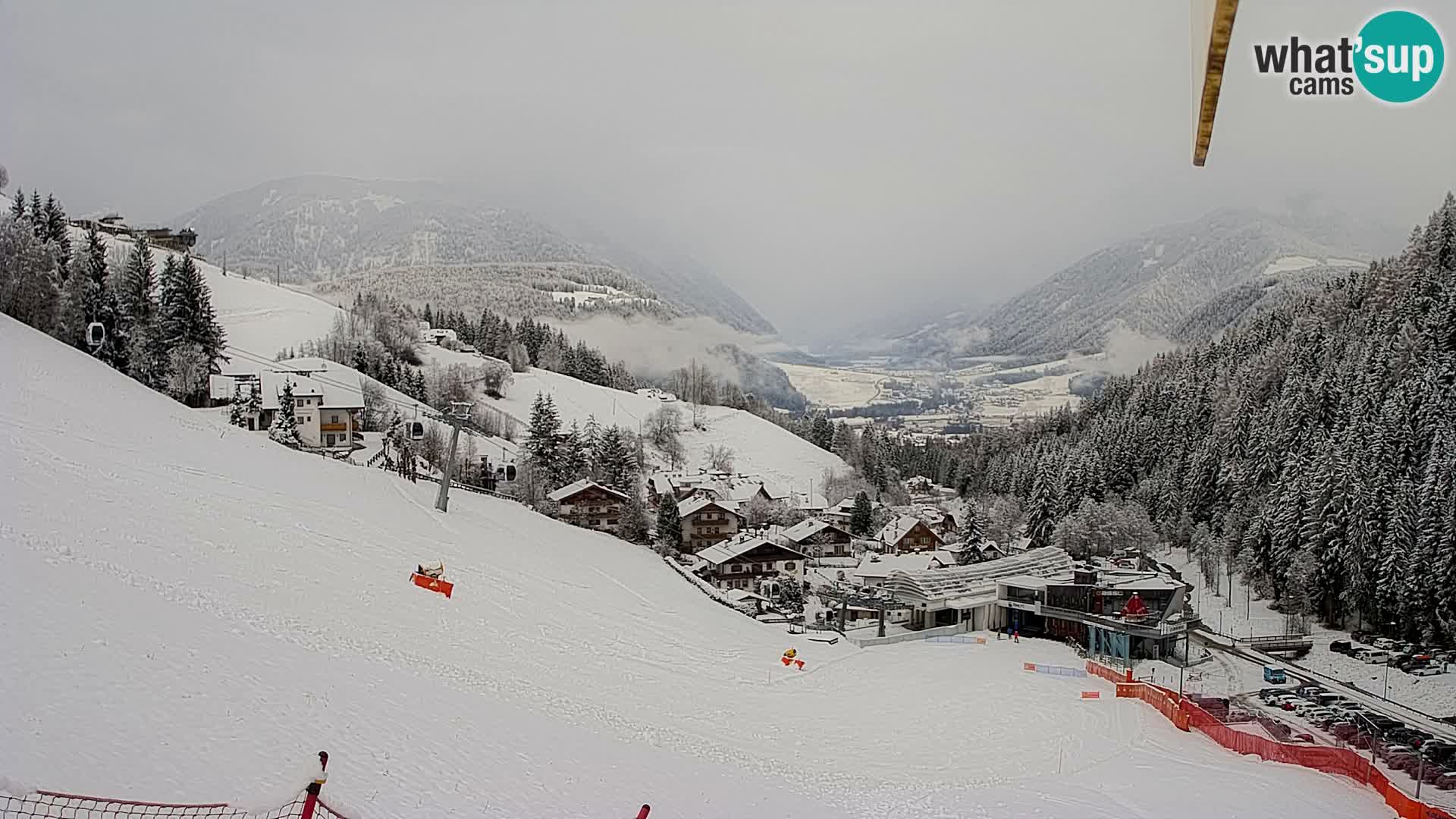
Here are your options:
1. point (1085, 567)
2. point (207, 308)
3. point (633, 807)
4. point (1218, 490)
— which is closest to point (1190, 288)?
point (1218, 490)

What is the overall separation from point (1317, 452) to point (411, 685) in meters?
19.1

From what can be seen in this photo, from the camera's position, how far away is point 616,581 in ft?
43.7

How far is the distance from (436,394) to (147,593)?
3179 centimetres

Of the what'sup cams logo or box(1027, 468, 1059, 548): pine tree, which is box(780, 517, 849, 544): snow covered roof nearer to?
box(1027, 468, 1059, 548): pine tree

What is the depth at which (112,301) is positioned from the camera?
2003 cm

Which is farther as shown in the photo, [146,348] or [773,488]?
[773,488]

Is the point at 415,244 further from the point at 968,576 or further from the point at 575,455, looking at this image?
the point at 968,576

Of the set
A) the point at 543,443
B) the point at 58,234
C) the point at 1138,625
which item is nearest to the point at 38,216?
the point at 58,234

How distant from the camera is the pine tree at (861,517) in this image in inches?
1144

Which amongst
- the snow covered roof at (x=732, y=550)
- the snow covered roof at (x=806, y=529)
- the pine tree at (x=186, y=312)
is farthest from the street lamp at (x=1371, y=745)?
the pine tree at (x=186, y=312)

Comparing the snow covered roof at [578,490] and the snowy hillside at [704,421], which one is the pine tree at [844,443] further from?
the snow covered roof at [578,490]

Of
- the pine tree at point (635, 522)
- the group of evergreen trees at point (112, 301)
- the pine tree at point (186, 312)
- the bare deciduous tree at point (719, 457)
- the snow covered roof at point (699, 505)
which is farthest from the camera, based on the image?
the bare deciduous tree at point (719, 457)

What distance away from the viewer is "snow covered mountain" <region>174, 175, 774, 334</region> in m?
56.4

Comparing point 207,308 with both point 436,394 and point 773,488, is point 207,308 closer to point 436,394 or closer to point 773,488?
point 436,394
